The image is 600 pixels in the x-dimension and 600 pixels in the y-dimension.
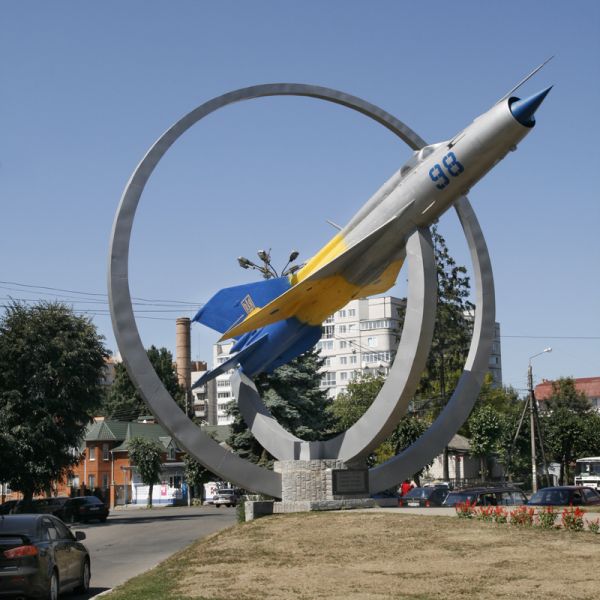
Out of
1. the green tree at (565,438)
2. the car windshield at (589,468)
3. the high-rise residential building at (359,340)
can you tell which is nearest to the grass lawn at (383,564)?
the car windshield at (589,468)

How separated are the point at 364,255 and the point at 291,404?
15.7 meters

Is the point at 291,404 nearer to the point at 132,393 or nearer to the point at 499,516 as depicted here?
the point at 499,516

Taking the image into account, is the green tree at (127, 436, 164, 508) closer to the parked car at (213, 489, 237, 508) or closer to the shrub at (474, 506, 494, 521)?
the parked car at (213, 489, 237, 508)

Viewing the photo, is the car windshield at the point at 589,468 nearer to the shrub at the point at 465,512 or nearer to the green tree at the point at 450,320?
the green tree at the point at 450,320

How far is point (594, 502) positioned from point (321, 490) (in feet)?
24.3

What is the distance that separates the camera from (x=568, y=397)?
94.8 meters

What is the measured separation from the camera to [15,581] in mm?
14133

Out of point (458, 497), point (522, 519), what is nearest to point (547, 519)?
point (522, 519)

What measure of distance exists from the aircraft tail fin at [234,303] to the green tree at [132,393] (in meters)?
76.1

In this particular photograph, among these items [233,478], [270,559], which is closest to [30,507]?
[233,478]

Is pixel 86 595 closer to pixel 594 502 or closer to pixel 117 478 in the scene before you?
pixel 594 502

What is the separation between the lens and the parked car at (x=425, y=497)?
31500 millimetres

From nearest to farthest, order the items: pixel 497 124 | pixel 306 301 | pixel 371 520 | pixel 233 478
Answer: pixel 371 520
pixel 497 124
pixel 233 478
pixel 306 301

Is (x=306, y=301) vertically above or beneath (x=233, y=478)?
above
